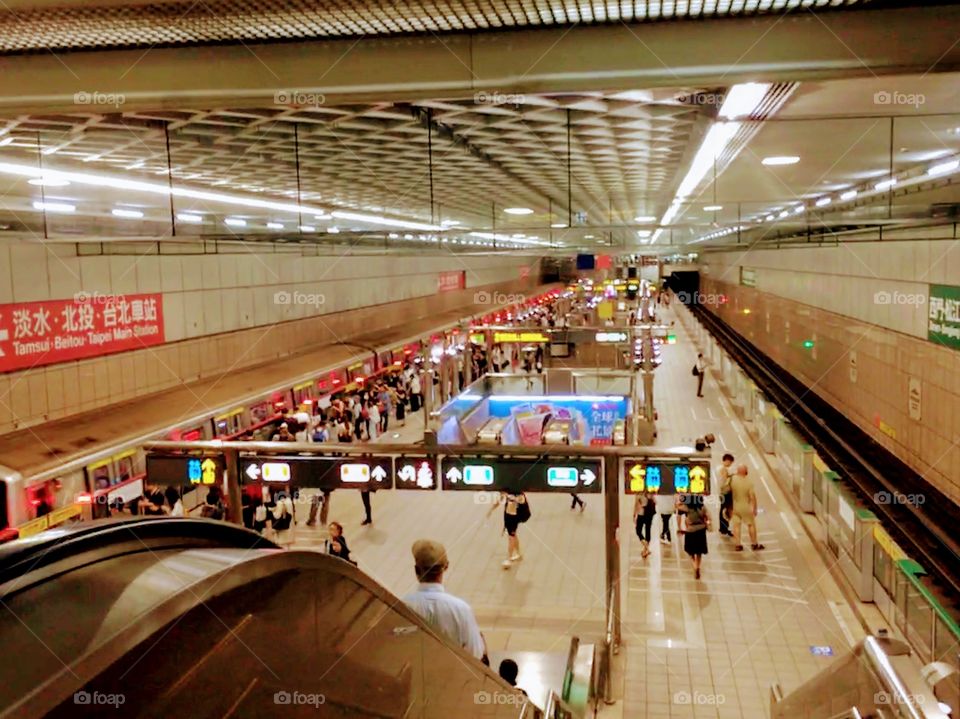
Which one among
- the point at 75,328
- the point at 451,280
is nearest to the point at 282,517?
the point at 75,328

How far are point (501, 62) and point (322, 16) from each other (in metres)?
0.88

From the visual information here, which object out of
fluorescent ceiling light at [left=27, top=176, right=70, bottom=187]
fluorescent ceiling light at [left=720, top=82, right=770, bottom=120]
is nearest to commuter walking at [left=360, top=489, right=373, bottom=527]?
fluorescent ceiling light at [left=27, top=176, right=70, bottom=187]

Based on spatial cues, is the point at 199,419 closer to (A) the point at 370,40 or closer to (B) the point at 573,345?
(A) the point at 370,40

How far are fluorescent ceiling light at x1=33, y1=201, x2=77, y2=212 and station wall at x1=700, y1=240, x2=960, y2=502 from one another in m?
12.3

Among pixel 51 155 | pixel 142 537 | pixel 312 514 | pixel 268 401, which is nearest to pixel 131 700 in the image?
pixel 142 537

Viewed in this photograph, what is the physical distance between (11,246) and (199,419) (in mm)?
3210

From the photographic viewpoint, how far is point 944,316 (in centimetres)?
1142

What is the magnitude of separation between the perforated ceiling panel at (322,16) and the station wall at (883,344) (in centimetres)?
910

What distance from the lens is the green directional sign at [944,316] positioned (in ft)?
35.7

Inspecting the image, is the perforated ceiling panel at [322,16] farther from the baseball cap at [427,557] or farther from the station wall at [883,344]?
the station wall at [883,344]

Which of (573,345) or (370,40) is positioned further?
(573,345)

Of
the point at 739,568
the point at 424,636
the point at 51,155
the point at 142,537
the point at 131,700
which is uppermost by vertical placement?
the point at 51,155

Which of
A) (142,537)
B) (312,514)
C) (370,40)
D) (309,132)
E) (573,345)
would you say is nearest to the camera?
(142,537)

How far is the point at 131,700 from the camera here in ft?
5.52
